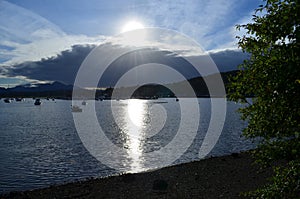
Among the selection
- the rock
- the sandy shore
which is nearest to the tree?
the sandy shore

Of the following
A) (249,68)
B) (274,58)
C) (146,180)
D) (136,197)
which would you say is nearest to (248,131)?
(249,68)

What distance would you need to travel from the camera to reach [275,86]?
5.84 metres

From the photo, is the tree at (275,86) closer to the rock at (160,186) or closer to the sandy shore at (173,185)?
the sandy shore at (173,185)

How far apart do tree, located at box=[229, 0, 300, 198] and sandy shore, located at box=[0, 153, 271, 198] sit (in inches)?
436

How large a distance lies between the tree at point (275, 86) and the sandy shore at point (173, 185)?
1106cm

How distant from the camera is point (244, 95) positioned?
22.7 feet

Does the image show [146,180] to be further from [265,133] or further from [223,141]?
[223,141]

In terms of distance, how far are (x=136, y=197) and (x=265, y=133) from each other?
1298cm

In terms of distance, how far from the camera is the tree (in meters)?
5.82

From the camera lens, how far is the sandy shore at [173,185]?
18312mm

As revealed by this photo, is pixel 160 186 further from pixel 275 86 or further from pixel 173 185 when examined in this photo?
pixel 275 86

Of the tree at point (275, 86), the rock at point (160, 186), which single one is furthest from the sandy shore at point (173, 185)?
the tree at point (275, 86)

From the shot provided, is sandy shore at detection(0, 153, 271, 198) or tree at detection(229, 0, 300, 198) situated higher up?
tree at detection(229, 0, 300, 198)

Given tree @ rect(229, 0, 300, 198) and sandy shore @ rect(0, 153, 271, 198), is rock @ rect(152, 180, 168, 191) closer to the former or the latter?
sandy shore @ rect(0, 153, 271, 198)
